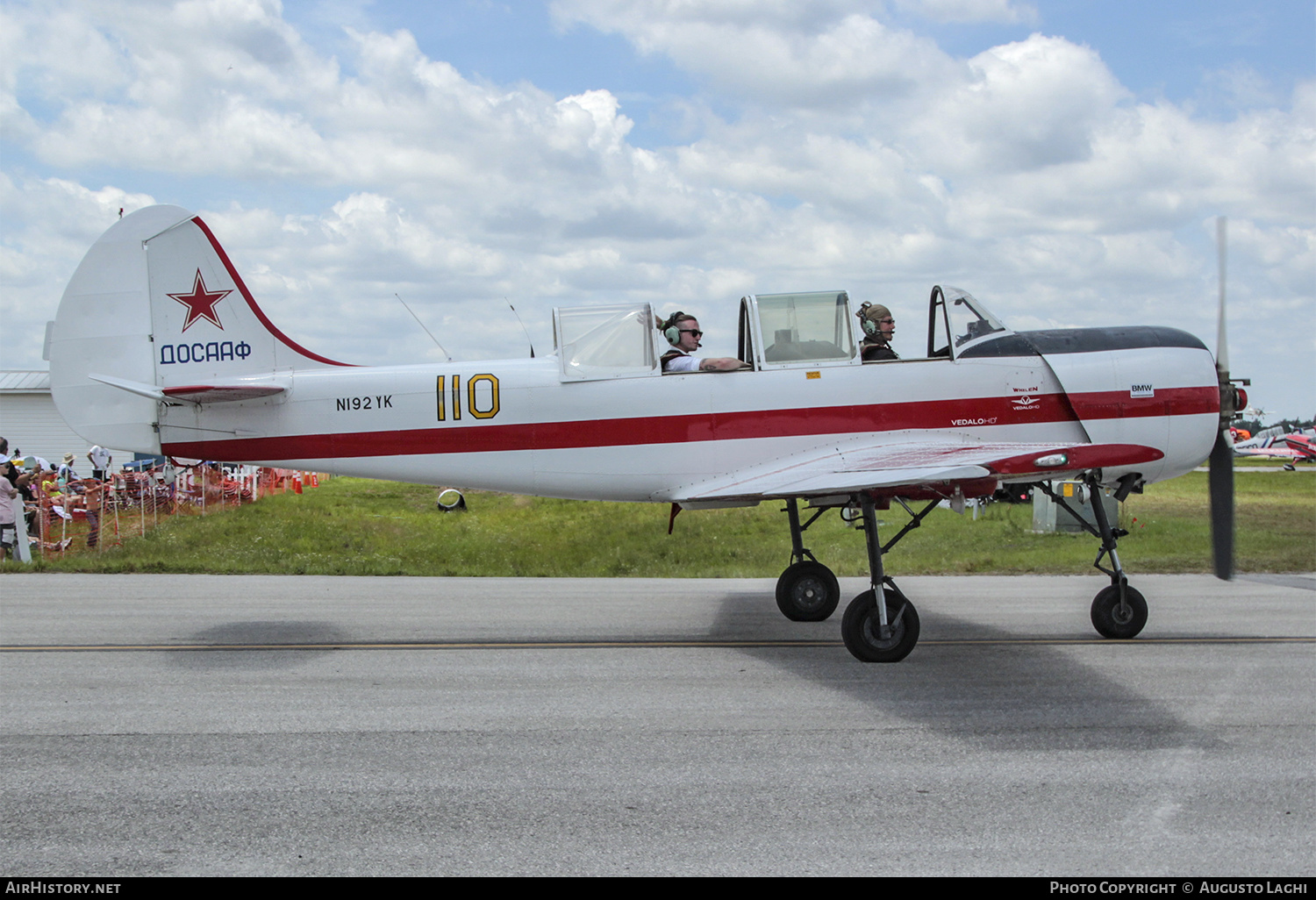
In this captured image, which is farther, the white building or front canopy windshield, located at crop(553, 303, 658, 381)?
the white building

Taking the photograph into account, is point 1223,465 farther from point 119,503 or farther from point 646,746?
point 119,503

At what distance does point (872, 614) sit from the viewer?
26.1 feet

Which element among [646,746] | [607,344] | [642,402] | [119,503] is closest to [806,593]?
[642,402]

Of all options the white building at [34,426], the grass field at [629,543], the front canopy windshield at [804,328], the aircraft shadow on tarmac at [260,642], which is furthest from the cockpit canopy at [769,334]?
the white building at [34,426]

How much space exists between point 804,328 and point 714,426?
1.23m

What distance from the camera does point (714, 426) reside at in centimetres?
893

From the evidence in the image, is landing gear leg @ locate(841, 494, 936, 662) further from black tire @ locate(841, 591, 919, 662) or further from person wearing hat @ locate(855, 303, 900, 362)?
person wearing hat @ locate(855, 303, 900, 362)

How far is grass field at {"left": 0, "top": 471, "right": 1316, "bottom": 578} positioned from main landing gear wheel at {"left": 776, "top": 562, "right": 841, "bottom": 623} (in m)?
4.44

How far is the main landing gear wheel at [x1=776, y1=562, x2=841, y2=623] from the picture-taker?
10.1 m

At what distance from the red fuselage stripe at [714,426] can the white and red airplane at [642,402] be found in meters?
0.02

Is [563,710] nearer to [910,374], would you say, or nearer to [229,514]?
[910,374]

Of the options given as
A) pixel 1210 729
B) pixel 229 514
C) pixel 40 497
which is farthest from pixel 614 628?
pixel 229 514

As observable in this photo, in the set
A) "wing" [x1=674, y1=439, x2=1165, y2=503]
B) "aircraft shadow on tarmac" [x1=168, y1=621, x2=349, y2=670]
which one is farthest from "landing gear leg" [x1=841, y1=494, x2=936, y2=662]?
"aircraft shadow on tarmac" [x1=168, y1=621, x2=349, y2=670]

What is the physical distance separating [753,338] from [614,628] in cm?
315
